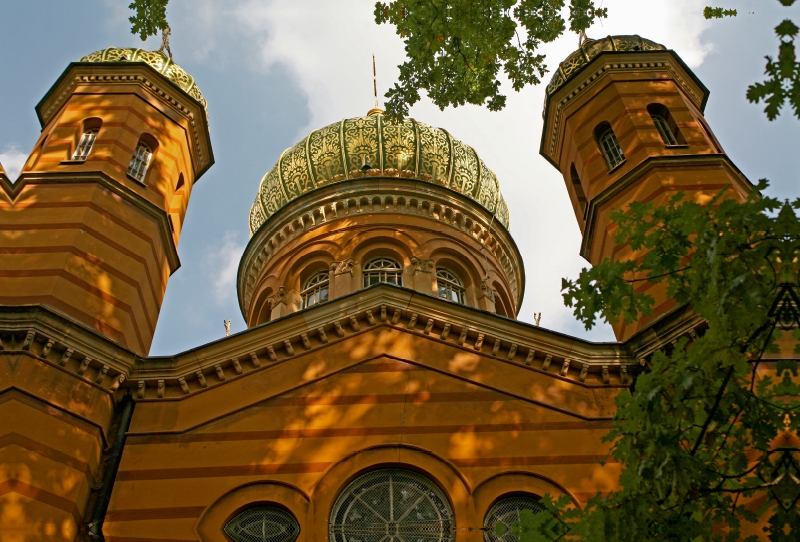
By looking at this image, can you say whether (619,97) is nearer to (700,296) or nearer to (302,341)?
(302,341)

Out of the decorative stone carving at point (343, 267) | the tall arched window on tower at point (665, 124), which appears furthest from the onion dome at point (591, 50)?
the decorative stone carving at point (343, 267)

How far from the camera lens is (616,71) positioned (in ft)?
49.1

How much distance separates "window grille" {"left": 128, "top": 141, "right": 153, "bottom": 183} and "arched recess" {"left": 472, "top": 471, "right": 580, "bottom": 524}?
7598 millimetres

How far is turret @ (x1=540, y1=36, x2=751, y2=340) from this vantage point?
41.5 ft

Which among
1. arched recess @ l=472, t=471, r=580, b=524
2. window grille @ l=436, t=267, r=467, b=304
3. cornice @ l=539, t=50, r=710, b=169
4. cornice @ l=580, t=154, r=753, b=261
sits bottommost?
arched recess @ l=472, t=471, r=580, b=524

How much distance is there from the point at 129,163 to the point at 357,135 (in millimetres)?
6710

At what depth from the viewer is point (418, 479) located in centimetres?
966

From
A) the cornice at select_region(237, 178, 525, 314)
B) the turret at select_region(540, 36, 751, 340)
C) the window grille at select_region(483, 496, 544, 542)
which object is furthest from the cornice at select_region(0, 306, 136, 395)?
the cornice at select_region(237, 178, 525, 314)

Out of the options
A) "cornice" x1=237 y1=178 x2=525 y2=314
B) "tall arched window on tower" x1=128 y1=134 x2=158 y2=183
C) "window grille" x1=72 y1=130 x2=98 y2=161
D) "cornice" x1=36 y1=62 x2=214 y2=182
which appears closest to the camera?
"window grille" x1=72 y1=130 x2=98 y2=161

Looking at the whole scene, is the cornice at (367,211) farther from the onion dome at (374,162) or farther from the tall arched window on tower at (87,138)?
the tall arched window on tower at (87,138)

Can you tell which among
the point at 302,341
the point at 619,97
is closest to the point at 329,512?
the point at 302,341

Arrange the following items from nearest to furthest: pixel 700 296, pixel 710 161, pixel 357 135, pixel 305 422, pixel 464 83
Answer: pixel 700 296 < pixel 464 83 < pixel 305 422 < pixel 710 161 < pixel 357 135

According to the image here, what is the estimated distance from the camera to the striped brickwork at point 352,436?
9359mm

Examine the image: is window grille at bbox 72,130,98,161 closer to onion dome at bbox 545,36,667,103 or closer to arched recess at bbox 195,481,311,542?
arched recess at bbox 195,481,311,542
